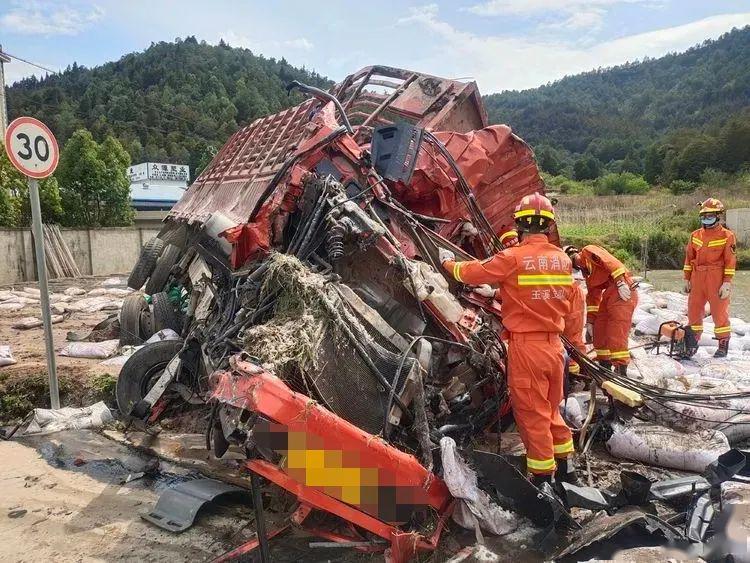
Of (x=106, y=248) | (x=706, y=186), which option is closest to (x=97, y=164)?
(x=106, y=248)

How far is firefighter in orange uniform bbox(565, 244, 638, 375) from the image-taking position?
16.5ft

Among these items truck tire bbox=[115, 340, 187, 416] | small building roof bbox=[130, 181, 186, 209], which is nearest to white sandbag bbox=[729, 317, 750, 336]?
truck tire bbox=[115, 340, 187, 416]

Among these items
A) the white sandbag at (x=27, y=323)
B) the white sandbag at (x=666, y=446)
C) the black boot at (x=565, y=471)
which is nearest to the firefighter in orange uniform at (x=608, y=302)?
the white sandbag at (x=666, y=446)

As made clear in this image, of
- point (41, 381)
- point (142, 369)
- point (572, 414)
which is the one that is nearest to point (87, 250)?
point (41, 381)

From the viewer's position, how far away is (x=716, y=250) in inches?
242

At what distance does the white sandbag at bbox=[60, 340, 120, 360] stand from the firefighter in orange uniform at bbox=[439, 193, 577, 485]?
452 centimetres

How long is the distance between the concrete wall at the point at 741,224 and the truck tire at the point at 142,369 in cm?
1897

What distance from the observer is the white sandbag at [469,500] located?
2.72m

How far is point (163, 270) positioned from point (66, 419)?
2355 mm

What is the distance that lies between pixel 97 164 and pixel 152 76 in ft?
184

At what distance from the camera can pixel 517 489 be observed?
288 cm

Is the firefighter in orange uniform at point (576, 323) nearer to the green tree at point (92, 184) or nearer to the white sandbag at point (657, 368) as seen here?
the white sandbag at point (657, 368)

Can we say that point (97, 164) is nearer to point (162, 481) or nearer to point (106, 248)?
point (106, 248)

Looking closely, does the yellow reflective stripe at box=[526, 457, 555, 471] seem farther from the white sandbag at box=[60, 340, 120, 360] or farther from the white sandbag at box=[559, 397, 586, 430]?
the white sandbag at box=[60, 340, 120, 360]
